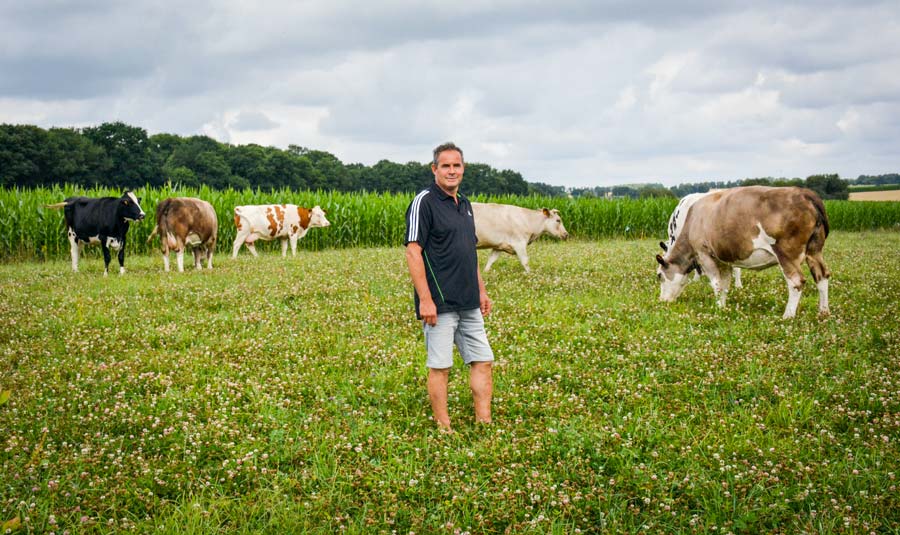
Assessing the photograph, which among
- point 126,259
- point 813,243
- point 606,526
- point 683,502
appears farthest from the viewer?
point 126,259

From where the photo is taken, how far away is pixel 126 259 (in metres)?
19.9

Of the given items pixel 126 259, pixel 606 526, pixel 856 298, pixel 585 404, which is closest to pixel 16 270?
pixel 126 259

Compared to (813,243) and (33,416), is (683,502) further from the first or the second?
(813,243)

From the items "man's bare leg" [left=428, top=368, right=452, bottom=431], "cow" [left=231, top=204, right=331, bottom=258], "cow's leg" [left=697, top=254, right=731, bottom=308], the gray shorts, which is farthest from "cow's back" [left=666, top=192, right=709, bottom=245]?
"cow" [left=231, top=204, right=331, bottom=258]

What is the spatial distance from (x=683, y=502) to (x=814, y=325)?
6157mm

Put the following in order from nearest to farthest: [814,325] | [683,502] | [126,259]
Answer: [683,502], [814,325], [126,259]

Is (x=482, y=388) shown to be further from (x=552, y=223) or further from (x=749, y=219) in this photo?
(x=552, y=223)

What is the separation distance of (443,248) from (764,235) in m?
6.90

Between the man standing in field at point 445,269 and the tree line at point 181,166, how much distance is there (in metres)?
54.7

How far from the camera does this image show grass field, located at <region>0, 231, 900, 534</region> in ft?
14.6

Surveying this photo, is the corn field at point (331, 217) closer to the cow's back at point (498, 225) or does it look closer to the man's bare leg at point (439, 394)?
the cow's back at point (498, 225)

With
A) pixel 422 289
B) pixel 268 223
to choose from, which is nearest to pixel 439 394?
pixel 422 289

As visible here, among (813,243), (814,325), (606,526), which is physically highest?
(813,243)

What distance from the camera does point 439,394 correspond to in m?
5.77
